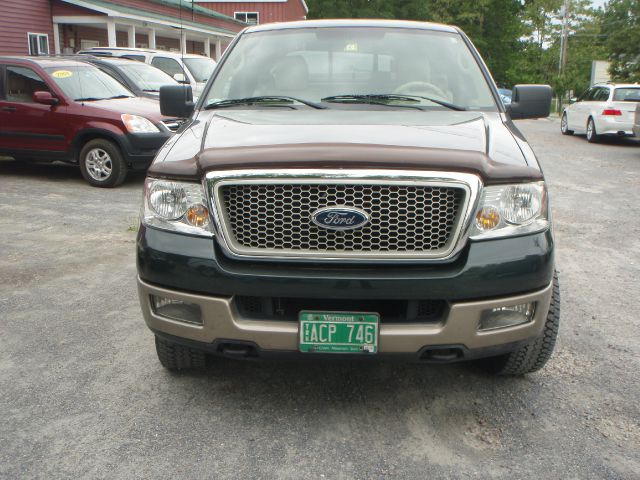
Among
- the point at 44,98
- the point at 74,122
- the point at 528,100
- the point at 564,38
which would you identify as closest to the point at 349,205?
the point at 528,100

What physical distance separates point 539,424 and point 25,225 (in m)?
5.92

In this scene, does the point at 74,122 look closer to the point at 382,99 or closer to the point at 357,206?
the point at 382,99

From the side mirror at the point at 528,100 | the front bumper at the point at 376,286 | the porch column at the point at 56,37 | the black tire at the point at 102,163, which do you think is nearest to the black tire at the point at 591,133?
the black tire at the point at 102,163

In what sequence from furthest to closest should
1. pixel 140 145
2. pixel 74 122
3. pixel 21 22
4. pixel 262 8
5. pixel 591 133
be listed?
pixel 262 8
pixel 21 22
pixel 591 133
pixel 74 122
pixel 140 145

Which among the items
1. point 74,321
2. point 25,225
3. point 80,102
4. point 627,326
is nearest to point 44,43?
point 80,102

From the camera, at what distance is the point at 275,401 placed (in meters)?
3.41

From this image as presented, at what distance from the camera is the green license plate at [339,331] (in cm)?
286

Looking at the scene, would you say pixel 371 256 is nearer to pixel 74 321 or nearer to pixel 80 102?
pixel 74 321

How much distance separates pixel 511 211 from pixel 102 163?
7.90m

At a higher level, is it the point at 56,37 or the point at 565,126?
the point at 56,37

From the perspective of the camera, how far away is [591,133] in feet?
59.0

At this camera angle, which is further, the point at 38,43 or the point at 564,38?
the point at 564,38

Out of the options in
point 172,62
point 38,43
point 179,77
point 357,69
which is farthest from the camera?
point 38,43

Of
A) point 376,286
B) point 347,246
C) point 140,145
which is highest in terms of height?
point 347,246
